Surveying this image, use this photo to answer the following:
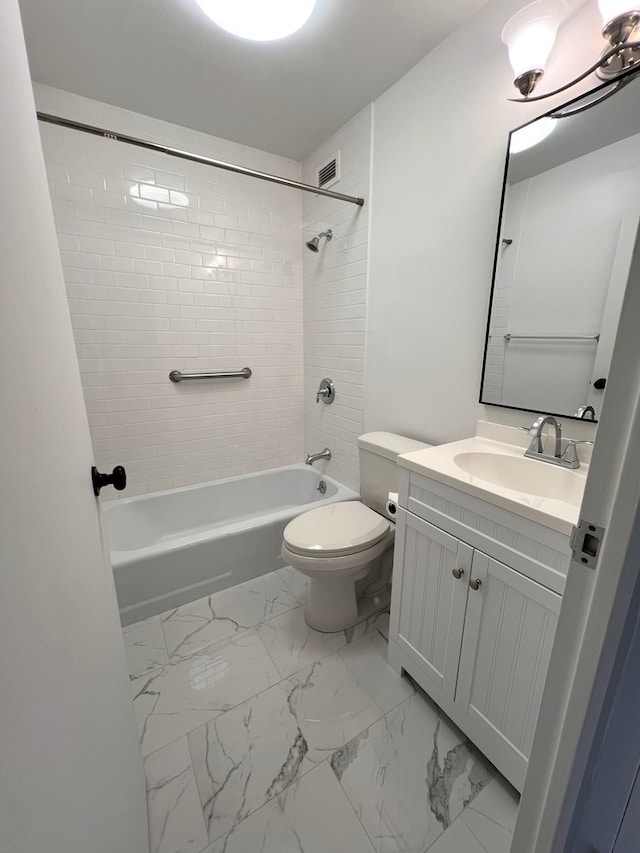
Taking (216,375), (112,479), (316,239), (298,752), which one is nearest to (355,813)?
(298,752)

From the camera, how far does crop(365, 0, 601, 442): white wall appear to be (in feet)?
4.02

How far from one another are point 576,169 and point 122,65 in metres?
1.84

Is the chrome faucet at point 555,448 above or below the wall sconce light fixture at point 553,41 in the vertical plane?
below

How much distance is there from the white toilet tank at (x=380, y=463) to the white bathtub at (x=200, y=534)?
39 centimetres

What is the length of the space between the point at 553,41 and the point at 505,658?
1.74 meters

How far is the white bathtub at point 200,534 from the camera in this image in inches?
63.3

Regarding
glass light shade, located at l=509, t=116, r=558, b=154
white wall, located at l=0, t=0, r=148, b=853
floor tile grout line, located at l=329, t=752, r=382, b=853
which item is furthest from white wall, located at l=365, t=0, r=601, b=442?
white wall, located at l=0, t=0, r=148, b=853

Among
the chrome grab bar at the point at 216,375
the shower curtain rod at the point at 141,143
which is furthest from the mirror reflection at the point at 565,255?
the chrome grab bar at the point at 216,375

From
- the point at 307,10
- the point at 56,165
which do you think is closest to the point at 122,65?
the point at 56,165

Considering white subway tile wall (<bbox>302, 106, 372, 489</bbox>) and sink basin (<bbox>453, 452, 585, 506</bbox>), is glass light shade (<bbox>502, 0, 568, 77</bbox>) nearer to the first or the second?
white subway tile wall (<bbox>302, 106, 372, 489</bbox>)

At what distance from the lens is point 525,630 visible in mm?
880

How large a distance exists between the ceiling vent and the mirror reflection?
3.50ft

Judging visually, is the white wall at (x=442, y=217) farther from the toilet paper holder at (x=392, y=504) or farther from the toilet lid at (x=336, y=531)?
the toilet lid at (x=336, y=531)

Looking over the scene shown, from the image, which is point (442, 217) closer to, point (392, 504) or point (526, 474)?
point (526, 474)
